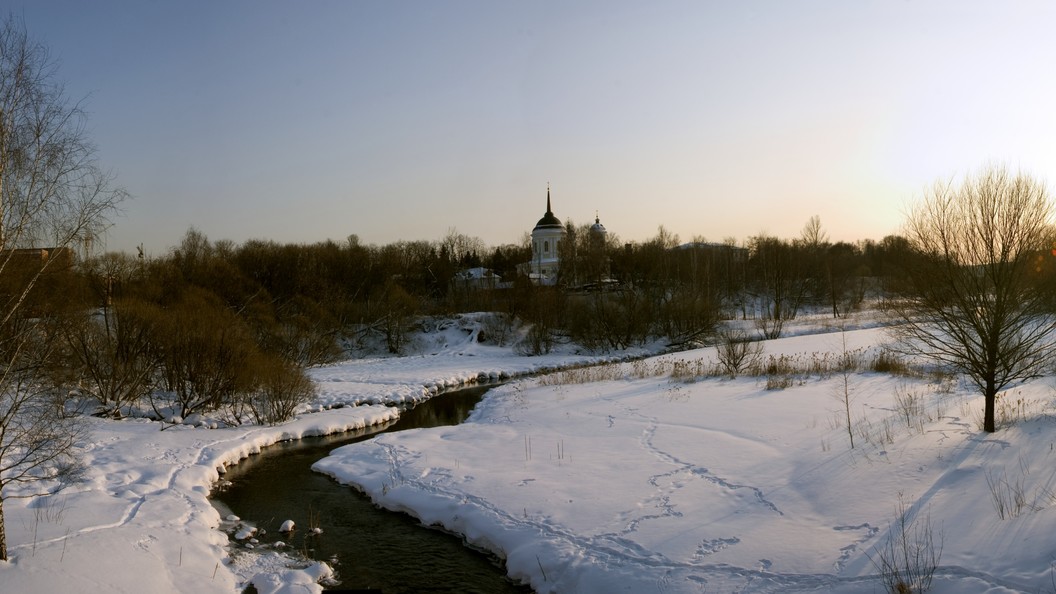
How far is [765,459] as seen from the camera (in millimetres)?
11000

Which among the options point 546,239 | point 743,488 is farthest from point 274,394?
point 546,239

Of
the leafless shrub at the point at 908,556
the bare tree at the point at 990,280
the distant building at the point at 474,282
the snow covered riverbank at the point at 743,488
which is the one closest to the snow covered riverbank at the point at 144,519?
the snow covered riverbank at the point at 743,488

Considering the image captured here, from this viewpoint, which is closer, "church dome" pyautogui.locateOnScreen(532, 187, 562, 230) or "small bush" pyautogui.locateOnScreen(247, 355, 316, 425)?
"small bush" pyautogui.locateOnScreen(247, 355, 316, 425)

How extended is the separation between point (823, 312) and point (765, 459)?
52.4 meters

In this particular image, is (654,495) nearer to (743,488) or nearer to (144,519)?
(743,488)

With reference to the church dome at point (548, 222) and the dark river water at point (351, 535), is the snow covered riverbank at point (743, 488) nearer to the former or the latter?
the dark river water at point (351, 535)

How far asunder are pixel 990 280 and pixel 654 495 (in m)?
6.43

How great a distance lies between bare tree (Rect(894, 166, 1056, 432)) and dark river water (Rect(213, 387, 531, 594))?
8.19m

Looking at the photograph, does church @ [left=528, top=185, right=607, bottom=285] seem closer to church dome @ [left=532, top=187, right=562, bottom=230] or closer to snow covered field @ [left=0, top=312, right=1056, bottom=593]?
church dome @ [left=532, top=187, right=562, bottom=230]

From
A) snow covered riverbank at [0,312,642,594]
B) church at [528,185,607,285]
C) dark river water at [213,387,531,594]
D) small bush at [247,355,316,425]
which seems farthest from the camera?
church at [528,185,607,285]

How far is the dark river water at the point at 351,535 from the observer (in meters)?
8.32

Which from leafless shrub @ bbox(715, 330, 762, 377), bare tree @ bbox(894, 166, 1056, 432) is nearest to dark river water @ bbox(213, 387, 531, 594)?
bare tree @ bbox(894, 166, 1056, 432)

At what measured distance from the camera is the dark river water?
27.3 feet

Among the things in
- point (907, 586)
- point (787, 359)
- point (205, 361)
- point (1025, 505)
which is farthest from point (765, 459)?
point (205, 361)
